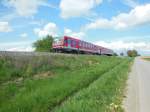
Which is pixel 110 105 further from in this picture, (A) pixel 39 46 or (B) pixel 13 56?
(A) pixel 39 46

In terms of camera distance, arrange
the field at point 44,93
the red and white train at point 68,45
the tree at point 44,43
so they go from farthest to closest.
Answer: the tree at point 44,43, the red and white train at point 68,45, the field at point 44,93

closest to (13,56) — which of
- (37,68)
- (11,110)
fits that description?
(37,68)

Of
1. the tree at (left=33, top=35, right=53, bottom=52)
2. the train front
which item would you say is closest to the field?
the train front

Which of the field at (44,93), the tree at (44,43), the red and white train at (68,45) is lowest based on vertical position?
the field at (44,93)

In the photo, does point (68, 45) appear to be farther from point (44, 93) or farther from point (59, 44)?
point (44, 93)

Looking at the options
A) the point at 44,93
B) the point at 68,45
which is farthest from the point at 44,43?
the point at 44,93

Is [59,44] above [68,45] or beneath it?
above

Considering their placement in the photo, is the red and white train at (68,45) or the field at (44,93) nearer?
the field at (44,93)

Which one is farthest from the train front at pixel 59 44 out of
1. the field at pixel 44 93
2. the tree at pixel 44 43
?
the tree at pixel 44 43

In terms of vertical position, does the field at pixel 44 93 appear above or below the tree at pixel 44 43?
below

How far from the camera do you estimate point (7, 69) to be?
16.9 m

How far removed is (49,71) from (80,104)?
1145 cm

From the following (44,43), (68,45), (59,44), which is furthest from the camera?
(44,43)

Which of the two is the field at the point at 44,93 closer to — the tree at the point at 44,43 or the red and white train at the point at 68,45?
the red and white train at the point at 68,45
